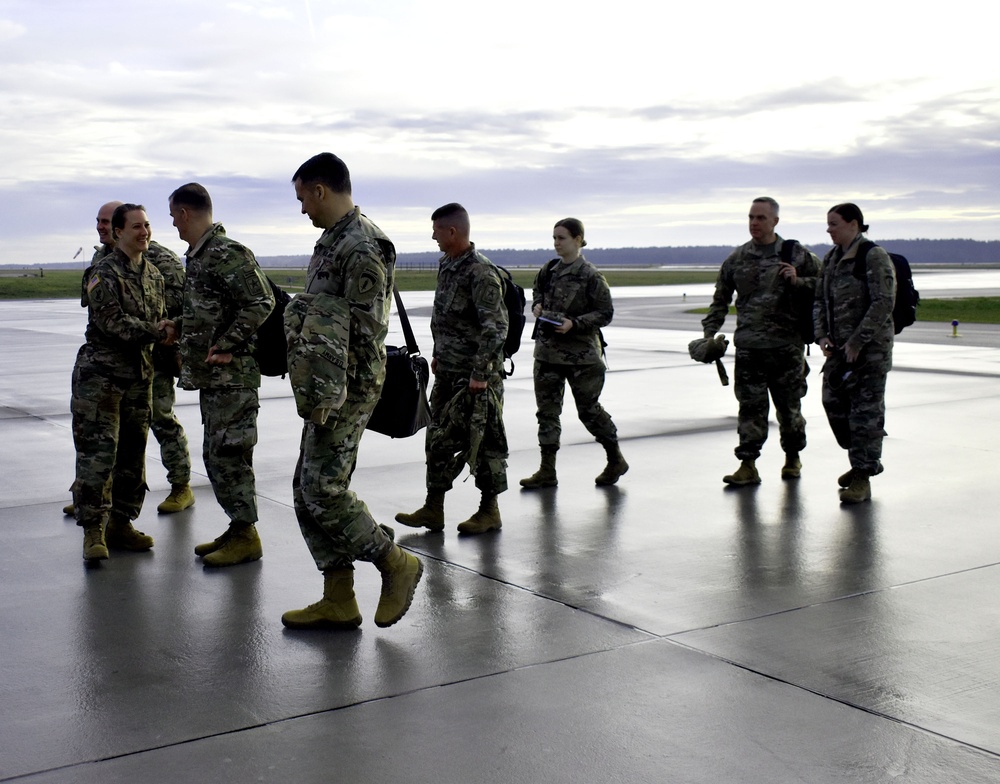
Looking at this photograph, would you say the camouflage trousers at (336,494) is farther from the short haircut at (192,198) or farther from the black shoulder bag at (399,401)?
the short haircut at (192,198)

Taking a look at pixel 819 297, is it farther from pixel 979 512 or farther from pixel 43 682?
pixel 43 682

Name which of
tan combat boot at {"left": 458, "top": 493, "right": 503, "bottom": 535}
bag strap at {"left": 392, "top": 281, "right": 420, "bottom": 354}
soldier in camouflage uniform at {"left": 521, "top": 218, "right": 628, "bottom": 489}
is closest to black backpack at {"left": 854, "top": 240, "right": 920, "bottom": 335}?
soldier in camouflage uniform at {"left": 521, "top": 218, "right": 628, "bottom": 489}

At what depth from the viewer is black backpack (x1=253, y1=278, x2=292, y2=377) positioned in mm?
6277

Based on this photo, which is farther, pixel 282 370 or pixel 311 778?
pixel 282 370

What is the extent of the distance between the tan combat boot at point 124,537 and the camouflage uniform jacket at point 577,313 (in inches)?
130

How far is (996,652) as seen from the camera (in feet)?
15.5

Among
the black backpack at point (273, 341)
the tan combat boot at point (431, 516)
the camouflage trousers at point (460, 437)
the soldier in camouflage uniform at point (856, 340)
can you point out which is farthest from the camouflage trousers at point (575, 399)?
the black backpack at point (273, 341)

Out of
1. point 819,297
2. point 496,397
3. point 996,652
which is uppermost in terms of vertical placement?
point 819,297

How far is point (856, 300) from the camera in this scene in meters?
7.92

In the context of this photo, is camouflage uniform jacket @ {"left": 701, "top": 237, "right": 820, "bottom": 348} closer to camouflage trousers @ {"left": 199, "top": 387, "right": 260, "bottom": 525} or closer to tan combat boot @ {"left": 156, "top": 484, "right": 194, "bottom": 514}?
camouflage trousers @ {"left": 199, "top": 387, "right": 260, "bottom": 525}

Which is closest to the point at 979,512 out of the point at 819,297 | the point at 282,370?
the point at 819,297

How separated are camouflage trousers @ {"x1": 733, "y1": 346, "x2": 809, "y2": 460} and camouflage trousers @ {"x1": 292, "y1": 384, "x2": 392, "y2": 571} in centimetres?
414

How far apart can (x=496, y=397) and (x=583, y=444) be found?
348 centimetres

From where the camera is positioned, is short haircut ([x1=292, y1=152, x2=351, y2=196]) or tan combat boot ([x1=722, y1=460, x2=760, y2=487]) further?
tan combat boot ([x1=722, y1=460, x2=760, y2=487])
